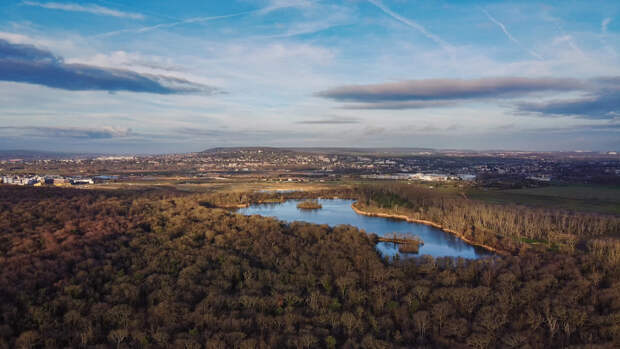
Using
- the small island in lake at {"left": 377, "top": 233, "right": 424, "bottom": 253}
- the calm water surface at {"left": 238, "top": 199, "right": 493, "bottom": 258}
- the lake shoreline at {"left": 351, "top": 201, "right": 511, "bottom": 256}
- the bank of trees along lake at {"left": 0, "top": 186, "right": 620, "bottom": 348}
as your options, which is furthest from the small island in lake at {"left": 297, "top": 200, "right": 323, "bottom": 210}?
the bank of trees along lake at {"left": 0, "top": 186, "right": 620, "bottom": 348}

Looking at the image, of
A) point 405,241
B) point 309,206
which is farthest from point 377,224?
point 309,206

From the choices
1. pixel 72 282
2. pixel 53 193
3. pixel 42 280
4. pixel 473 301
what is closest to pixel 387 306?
pixel 473 301

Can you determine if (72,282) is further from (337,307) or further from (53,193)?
(53,193)

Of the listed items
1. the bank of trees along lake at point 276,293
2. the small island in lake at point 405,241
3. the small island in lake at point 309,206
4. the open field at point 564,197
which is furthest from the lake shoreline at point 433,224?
the open field at point 564,197

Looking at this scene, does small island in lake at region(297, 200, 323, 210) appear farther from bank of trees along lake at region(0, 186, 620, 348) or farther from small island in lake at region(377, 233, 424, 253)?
bank of trees along lake at region(0, 186, 620, 348)

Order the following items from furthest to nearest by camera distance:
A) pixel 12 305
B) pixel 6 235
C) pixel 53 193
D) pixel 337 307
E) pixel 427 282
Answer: pixel 53 193 → pixel 6 235 → pixel 427 282 → pixel 337 307 → pixel 12 305

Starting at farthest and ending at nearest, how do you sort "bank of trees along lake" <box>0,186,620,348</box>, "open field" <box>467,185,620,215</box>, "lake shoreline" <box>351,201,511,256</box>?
"open field" <box>467,185,620,215</box>, "lake shoreline" <box>351,201,511,256</box>, "bank of trees along lake" <box>0,186,620,348</box>

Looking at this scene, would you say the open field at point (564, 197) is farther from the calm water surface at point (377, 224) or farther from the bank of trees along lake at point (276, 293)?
the bank of trees along lake at point (276, 293)
